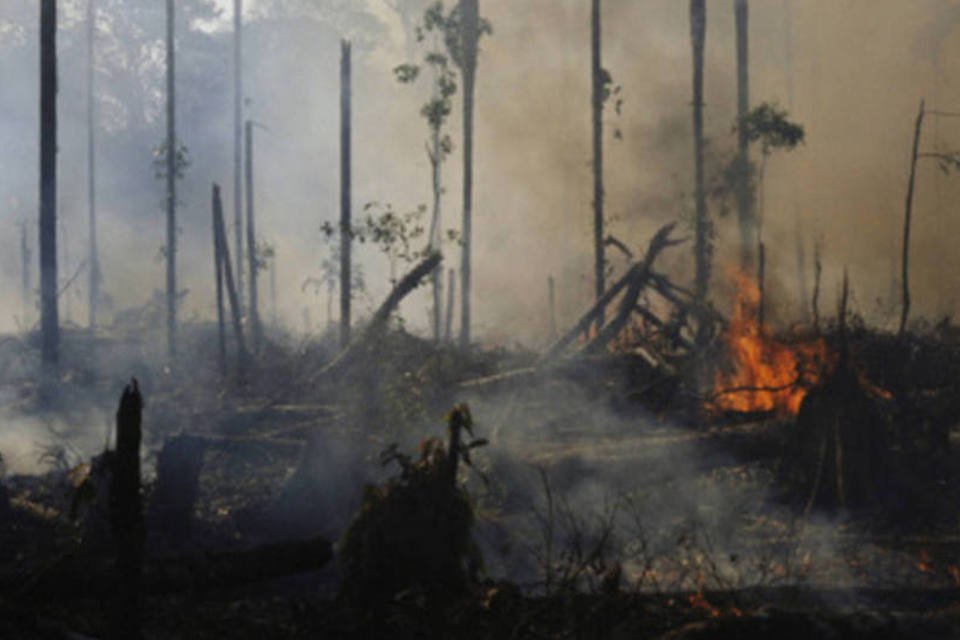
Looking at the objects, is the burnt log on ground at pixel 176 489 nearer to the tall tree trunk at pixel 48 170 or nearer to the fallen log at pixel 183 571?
the fallen log at pixel 183 571

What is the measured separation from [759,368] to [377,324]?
22.6 ft

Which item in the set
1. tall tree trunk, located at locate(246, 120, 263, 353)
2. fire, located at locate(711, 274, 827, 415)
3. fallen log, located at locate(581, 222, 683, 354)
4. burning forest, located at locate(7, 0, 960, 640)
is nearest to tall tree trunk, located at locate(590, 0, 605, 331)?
burning forest, located at locate(7, 0, 960, 640)

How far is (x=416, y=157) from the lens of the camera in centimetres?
6128

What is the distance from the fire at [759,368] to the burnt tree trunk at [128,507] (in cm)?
972

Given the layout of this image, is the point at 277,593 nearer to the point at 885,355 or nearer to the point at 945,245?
the point at 885,355

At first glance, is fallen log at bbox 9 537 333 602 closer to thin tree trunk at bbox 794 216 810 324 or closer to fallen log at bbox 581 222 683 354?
fallen log at bbox 581 222 683 354

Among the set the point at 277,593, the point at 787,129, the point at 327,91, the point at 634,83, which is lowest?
the point at 277,593

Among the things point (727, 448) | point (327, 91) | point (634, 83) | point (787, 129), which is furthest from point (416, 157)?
point (727, 448)

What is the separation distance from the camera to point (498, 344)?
33.5 meters

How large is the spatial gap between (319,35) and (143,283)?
737 inches

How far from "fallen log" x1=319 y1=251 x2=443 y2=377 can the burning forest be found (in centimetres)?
6

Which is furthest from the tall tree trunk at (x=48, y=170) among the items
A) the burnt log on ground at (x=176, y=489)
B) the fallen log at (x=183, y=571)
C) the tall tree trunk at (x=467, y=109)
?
the fallen log at (x=183, y=571)

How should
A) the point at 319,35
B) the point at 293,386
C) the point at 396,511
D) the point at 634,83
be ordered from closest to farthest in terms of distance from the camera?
1. the point at 396,511
2. the point at 293,386
3. the point at 634,83
4. the point at 319,35

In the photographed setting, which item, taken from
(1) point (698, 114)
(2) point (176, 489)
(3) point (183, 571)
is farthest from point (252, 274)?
(3) point (183, 571)
